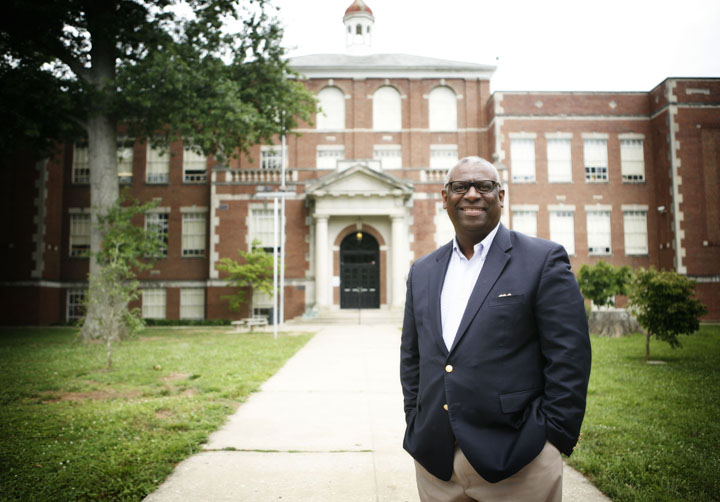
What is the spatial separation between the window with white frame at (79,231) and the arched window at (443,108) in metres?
20.4

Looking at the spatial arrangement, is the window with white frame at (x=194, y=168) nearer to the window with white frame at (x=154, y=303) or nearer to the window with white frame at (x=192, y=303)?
the window with white frame at (x=192, y=303)

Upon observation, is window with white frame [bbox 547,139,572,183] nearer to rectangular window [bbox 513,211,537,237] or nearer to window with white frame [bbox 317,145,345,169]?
rectangular window [bbox 513,211,537,237]

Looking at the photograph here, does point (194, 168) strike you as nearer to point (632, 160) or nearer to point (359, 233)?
point (359, 233)

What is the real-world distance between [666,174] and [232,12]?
23.5 meters

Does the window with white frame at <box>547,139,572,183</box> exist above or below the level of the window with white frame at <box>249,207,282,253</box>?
above

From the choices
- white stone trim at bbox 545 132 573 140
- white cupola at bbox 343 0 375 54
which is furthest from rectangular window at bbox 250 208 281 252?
white stone trim at bbox 545 132 573 140

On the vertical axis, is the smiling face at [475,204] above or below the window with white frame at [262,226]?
below

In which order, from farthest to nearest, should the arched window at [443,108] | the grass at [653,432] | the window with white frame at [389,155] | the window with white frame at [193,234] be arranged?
the arched window at [443,108] → the window with white frame at [389,155] → the window with white frame at [193,234] → the grass at [653,432]

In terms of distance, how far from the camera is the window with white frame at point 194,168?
28344 millimetres

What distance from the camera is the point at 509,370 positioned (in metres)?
2.25

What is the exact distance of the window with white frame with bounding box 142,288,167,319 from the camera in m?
27.4

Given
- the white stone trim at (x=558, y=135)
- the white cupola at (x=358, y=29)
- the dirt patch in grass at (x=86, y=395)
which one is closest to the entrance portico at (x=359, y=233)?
the white stone trim at (x=558, y=135)

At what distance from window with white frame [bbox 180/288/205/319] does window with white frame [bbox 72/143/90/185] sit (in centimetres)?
870

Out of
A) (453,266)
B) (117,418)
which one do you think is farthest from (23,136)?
(453,266)
